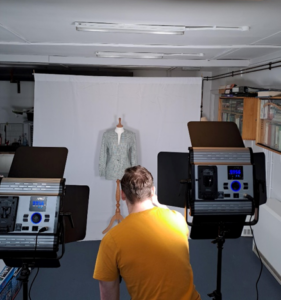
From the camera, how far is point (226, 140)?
7.90 feet

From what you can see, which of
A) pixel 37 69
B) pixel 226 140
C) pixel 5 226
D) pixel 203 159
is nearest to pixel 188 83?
pixel 226 140

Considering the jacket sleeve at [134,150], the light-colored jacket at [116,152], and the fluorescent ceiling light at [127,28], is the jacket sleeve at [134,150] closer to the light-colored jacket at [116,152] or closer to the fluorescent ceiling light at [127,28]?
the light-colored jacket at [116,152]

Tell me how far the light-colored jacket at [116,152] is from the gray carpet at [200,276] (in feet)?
2.99

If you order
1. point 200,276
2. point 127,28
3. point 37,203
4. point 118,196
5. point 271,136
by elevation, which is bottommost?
point 200,276

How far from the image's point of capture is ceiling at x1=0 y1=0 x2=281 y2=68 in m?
1.84

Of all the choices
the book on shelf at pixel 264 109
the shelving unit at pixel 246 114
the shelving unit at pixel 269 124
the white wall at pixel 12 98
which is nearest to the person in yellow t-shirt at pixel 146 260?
the shelving unit at pixel 269 124

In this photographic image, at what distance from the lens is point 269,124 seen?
11.2 feet

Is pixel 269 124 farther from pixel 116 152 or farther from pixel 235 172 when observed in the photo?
pixel 116 152

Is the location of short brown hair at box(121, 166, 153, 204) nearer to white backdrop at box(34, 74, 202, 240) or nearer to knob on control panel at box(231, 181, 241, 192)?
knob on control panel at box(231, 181, 241, 192)

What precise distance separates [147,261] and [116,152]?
9.08 feet

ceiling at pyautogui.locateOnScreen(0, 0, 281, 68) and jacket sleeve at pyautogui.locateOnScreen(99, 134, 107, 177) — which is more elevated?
ceiling at pyautogui.locateOnScreen(0, 0, 281, 68)

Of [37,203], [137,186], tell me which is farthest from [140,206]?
[37,203]

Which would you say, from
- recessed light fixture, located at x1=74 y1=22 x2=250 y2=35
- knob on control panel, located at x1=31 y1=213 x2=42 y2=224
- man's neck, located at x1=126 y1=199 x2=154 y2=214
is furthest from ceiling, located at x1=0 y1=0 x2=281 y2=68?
knob on control panel, located at x1=31 y1=213 x2=42 y2=224

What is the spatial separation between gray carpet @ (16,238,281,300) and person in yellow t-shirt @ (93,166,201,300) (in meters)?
1.67
